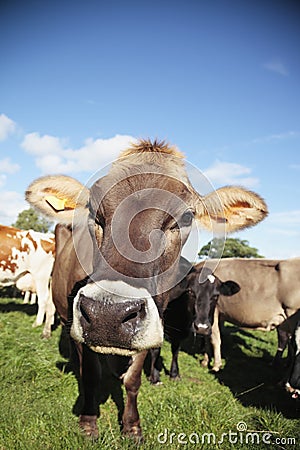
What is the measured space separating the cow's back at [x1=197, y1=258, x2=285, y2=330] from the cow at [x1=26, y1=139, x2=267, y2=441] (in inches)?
155

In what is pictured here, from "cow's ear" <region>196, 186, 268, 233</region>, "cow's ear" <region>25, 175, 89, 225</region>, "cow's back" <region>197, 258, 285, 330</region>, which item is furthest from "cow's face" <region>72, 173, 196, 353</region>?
"cow's back" <region>197, 258, 285, 330</region>

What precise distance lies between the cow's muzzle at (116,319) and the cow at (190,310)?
3.48 metres

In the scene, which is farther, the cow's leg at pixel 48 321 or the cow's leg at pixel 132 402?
the cow's leg at pixel 48 321

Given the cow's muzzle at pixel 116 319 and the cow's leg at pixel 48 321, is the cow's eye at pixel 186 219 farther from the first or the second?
the cow's leg at pixel 48 321

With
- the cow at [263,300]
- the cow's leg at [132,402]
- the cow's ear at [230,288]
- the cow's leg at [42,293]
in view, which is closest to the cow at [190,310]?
the cow at [263,300]

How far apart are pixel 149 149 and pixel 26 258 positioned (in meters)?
6.58

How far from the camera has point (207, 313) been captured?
6.08m

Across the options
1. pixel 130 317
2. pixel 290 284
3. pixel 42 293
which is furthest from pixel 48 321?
pixel 130 317

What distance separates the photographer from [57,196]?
12.1ft

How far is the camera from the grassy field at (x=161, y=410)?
3104 millimetres

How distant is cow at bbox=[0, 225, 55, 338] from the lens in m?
8.77

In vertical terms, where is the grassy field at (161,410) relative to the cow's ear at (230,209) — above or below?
below

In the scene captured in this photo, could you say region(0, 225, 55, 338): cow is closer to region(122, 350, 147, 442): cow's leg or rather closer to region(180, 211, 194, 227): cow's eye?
region(122, 350, 147, 442): cow's leg
